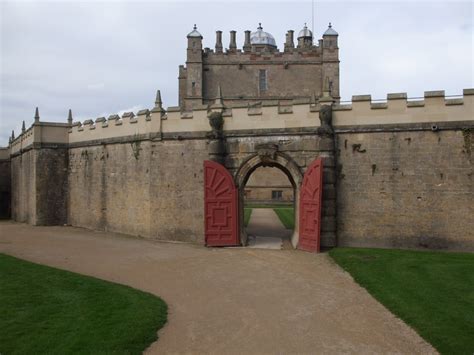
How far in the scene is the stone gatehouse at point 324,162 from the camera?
535 inches

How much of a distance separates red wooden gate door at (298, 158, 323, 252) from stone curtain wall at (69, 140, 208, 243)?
3793 millimetres

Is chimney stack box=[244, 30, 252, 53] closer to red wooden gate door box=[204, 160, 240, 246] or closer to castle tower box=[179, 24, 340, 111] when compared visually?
castle tower box=[179, 24, 340, 111]

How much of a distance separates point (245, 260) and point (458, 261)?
5.93 metres

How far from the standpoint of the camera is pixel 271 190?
1356 inches

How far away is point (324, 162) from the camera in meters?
14.3

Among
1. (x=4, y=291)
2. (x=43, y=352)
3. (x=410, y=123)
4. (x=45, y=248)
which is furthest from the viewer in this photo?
(x=45, y=248)

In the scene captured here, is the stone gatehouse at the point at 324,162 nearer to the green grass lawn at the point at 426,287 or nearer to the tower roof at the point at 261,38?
the green grass lawn at the point at 426,287

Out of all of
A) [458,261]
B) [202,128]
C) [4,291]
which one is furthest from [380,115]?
[4,291]

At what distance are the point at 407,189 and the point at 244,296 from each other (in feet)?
24.1

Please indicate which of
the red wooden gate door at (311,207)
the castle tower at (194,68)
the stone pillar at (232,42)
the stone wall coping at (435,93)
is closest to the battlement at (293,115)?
the stone wall coping at (435,93)

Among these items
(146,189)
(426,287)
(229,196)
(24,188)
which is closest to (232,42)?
(24,188)

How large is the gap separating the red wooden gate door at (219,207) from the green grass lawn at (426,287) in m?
3.68

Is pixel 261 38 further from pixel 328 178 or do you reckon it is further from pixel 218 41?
pixel 328 178

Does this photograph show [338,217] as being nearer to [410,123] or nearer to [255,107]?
[410,123]
